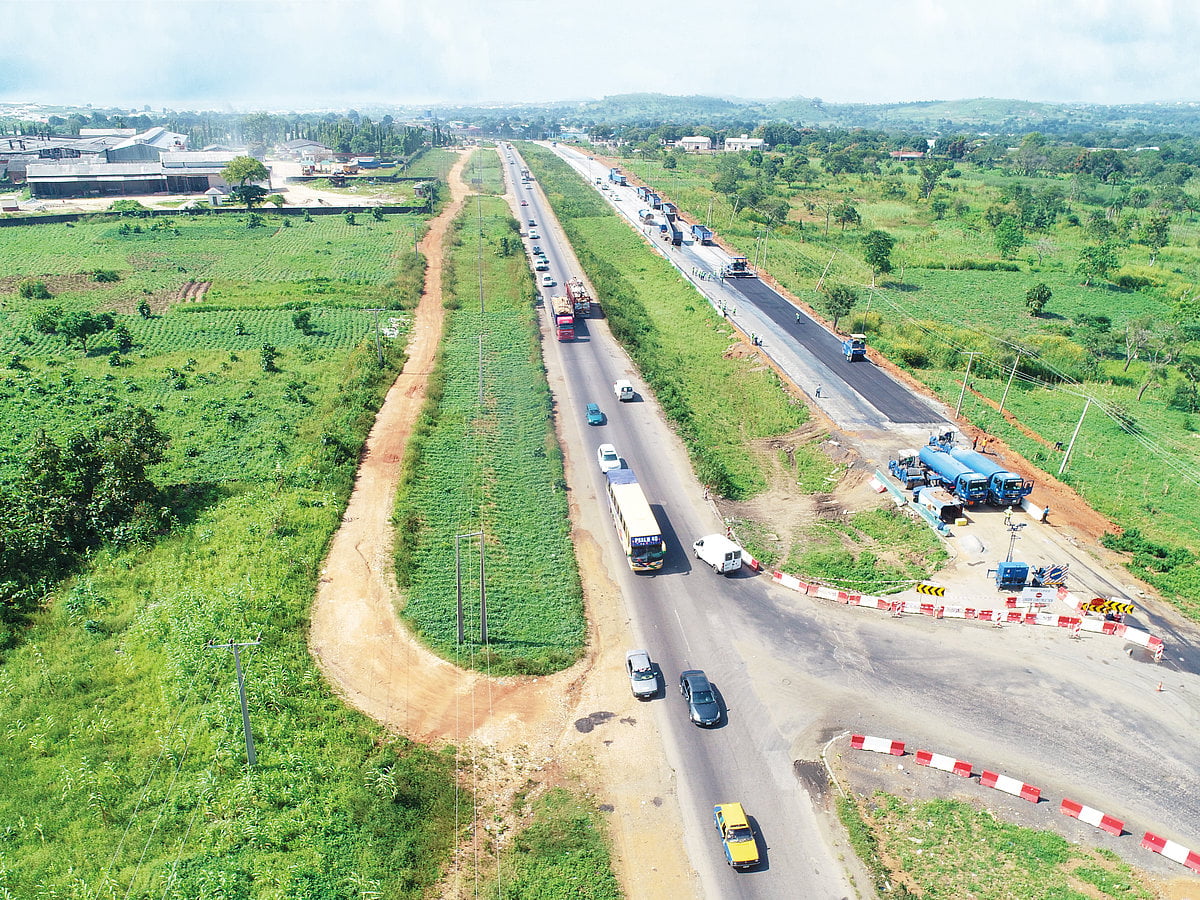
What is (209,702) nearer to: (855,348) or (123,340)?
(123,340)

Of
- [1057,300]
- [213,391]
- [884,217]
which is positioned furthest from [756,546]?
[884,217]

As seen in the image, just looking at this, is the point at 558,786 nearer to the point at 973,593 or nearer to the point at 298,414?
the point at 973,593

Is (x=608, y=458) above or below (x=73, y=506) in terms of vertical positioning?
above

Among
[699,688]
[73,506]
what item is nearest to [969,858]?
[699,688]

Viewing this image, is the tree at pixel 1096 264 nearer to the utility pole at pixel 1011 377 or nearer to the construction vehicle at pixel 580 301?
the utility pole at pixel 1011 377

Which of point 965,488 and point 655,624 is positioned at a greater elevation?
point 965,488

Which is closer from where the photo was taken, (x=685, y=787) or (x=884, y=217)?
(x=685, y=787)

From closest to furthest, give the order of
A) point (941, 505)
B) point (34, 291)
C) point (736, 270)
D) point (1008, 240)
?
point (941, 505), point (34, 291), point (736, 270), point (1008, 240)
